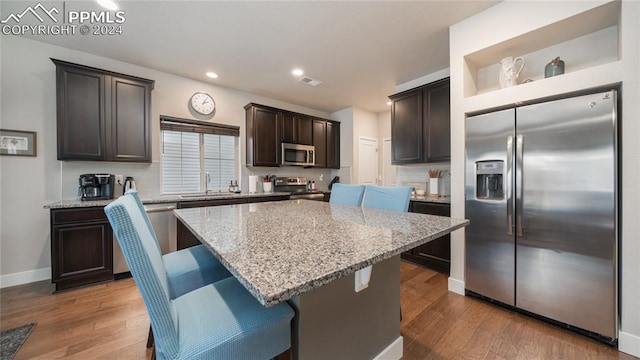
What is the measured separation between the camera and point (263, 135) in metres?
4.09

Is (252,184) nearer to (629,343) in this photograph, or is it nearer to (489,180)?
(489,180)

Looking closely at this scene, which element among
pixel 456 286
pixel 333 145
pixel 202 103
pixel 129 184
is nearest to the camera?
pixel 456 286

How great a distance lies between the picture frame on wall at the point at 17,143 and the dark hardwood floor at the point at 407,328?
145cm

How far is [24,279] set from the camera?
2.54m

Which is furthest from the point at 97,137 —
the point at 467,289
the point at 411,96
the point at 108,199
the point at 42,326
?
the point at 467,289

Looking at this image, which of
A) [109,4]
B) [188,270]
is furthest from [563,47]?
[109,4]

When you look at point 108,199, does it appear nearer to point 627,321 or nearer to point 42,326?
point 42,326

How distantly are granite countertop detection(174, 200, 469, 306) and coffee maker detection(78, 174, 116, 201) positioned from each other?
2235mm

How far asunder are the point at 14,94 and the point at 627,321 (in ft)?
19.0

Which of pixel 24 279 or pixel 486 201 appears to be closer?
pixel 486 201

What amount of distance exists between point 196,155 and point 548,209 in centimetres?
433

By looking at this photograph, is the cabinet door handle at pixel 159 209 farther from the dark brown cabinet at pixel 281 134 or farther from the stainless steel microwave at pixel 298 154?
the stainless steel microwave at pixel 298 154

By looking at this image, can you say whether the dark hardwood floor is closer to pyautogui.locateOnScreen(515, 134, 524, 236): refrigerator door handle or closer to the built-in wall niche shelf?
pyautogui.locateOnScreen(515, 134, 524, 236): refrigerator door handle

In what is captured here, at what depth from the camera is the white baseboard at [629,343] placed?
4.97 feet
